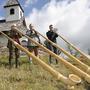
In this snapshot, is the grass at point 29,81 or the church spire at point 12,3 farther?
the church spire at point 12,3

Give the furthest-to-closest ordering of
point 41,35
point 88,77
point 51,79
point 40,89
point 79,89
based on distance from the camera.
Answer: point 41,35 < point 51,79 < point 79,89 < point 40,89 < point 88,77

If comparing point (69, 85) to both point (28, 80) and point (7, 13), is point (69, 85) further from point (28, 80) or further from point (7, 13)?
point (7, 13)

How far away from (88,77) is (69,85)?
1.51 feet

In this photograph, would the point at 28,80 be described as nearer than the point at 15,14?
Yes

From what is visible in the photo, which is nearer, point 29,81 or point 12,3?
point 29,81

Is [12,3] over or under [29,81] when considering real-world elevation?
over

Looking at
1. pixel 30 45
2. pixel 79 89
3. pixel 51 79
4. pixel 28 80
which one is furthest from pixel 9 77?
pixel 30 45

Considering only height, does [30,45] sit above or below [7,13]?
below

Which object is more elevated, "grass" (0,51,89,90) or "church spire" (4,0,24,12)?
"church spire" (4,0,24,12)

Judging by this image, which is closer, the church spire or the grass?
the grass

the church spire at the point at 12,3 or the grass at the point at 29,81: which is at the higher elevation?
the church spire at the point at 12,3

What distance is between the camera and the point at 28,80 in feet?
37.9

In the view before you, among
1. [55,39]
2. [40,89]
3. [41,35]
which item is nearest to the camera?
[40,89]

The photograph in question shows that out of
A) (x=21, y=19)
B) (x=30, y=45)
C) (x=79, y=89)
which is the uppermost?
(x=21, y=19)
